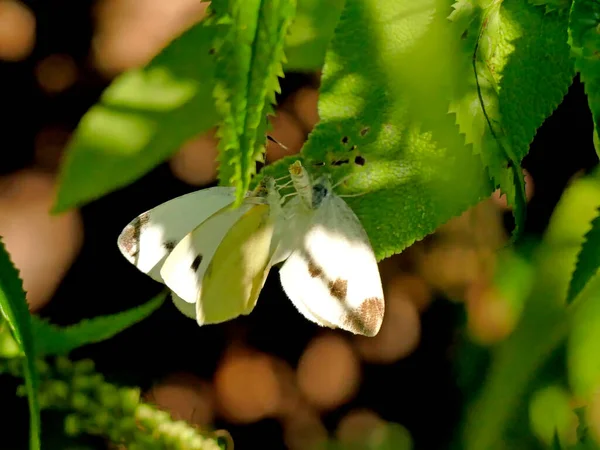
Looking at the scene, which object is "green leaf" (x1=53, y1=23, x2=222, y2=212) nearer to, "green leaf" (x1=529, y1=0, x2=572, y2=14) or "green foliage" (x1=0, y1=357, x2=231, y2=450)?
"green foliage" (x1=0, y1=357, x2=231, y2=450)

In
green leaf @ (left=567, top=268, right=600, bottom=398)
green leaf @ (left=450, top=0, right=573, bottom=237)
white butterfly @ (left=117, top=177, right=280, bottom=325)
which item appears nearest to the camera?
green leaf @ (left=450, top=0, right=573, bottom=237)

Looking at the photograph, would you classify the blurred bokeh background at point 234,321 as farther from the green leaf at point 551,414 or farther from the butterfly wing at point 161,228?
the butterfly wing at point 161,228

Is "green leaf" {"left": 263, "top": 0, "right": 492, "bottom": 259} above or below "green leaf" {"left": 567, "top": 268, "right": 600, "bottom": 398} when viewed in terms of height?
above

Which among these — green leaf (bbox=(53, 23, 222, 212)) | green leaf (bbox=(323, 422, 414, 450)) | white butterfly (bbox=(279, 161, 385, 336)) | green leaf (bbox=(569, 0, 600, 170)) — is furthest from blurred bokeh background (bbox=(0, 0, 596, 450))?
green leaf (bbox=(569, 0, 600, 170))

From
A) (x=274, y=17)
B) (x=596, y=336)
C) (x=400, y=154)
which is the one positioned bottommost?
(x=596, y=336)

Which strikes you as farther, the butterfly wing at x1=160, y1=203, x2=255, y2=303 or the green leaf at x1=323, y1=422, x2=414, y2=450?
the green leaf at x1=323, y1=422, x2=414, y2=450

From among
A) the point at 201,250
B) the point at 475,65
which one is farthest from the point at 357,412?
the point at 475,65

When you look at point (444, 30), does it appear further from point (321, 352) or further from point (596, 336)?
point (321, 352)

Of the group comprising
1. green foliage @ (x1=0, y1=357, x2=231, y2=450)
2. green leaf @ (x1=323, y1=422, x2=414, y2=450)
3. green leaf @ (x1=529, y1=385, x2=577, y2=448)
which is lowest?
green leaf @ (x1=323, y1=422, x2=414, y2=450)
